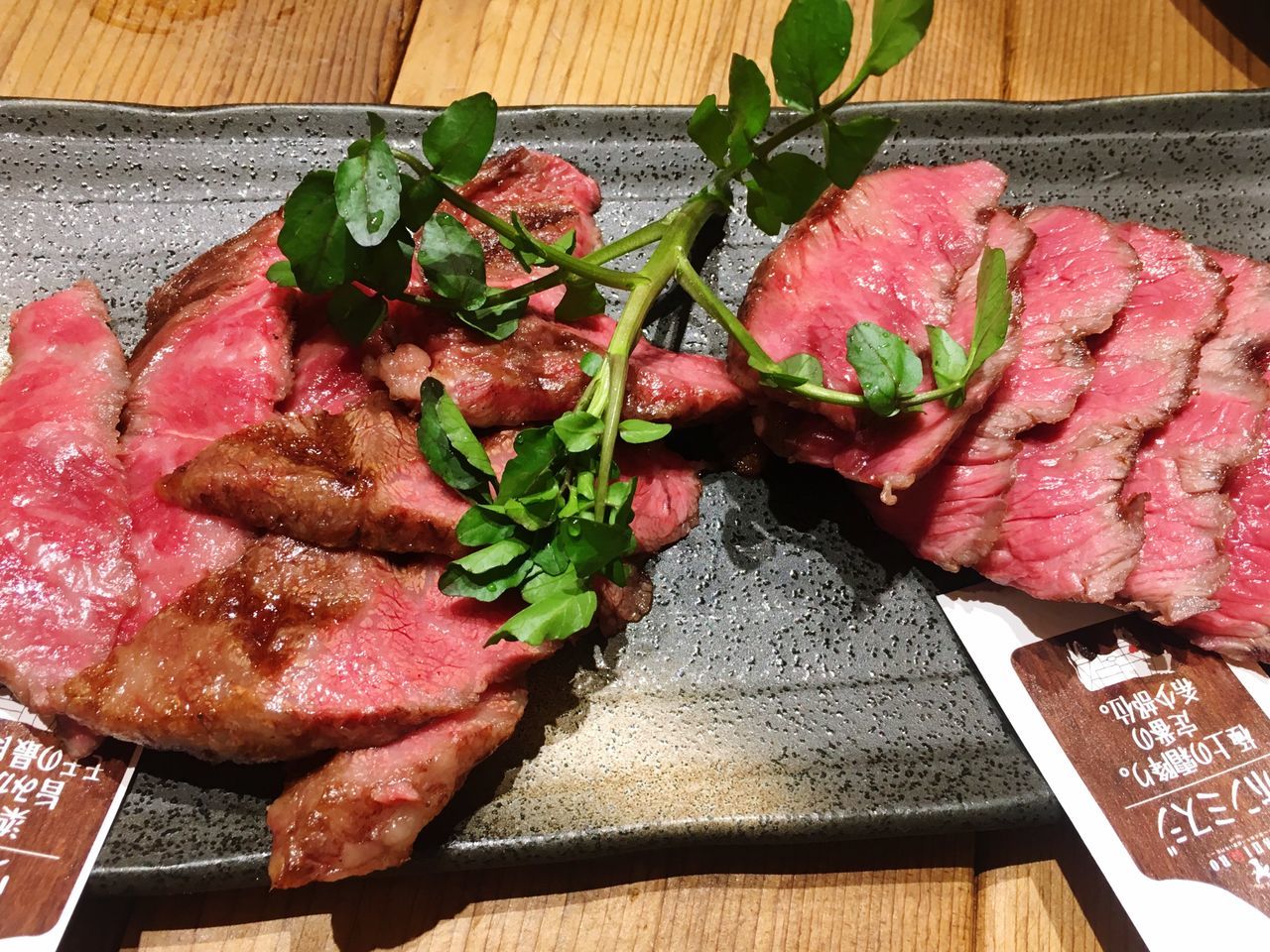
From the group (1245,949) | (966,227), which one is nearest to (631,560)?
(966,227)

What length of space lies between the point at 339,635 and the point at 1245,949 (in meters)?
2.24

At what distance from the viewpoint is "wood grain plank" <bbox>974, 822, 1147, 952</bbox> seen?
2248 millimetres

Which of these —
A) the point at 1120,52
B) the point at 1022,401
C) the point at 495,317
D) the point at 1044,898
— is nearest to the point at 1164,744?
the point at 1044,898

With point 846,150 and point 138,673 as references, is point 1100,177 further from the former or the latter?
point 138,673

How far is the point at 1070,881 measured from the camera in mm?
2307

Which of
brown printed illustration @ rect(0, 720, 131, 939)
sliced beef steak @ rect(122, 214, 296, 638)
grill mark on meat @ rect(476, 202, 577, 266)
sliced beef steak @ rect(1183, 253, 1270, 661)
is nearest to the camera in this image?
brown printed illustration @ rect(0, 720, 131, 939)

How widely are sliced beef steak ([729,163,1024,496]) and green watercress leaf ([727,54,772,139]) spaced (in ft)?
1.52

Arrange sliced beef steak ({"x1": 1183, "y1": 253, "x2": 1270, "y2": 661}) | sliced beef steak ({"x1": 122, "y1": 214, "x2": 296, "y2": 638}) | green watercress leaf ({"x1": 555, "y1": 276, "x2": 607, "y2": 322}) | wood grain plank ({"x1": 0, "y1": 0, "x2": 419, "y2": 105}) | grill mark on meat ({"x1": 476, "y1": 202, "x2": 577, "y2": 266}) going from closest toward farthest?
sliced beef steak ({"x1": 122, "y1": 214, "x2": 296, "y2": 638}) < green watercress leaf ({"x1": 555, "y1": 276, "x2": 607, "y2": 322}) < sliced beef steak ({"x1": 1183, "y1": 253, "x2": 1270, "y2": 661}) < grill mark on meat ({"x1": 476, "y1": 202, "x2": 577, "y2": 266}) < wood grain plank ({"x1": 0, "y1": 0, "x2": 419, "y2": 105})

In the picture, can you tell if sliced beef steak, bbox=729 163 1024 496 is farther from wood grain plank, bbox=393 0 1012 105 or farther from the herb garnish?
wood grain plank, bbox=393 0 1012 105

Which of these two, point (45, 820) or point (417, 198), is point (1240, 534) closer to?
point (417, 198)

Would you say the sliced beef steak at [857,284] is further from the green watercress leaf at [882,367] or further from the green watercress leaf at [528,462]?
the green watercress leaf at [528,462]

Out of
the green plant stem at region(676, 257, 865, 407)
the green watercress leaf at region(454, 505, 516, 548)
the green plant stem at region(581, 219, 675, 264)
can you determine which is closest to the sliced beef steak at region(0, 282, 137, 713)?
the green watercress leaf at region(454, 505, 516, 548)

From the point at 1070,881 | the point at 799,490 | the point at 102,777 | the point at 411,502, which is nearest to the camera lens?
the point at 411,502

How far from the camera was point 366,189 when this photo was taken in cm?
177
